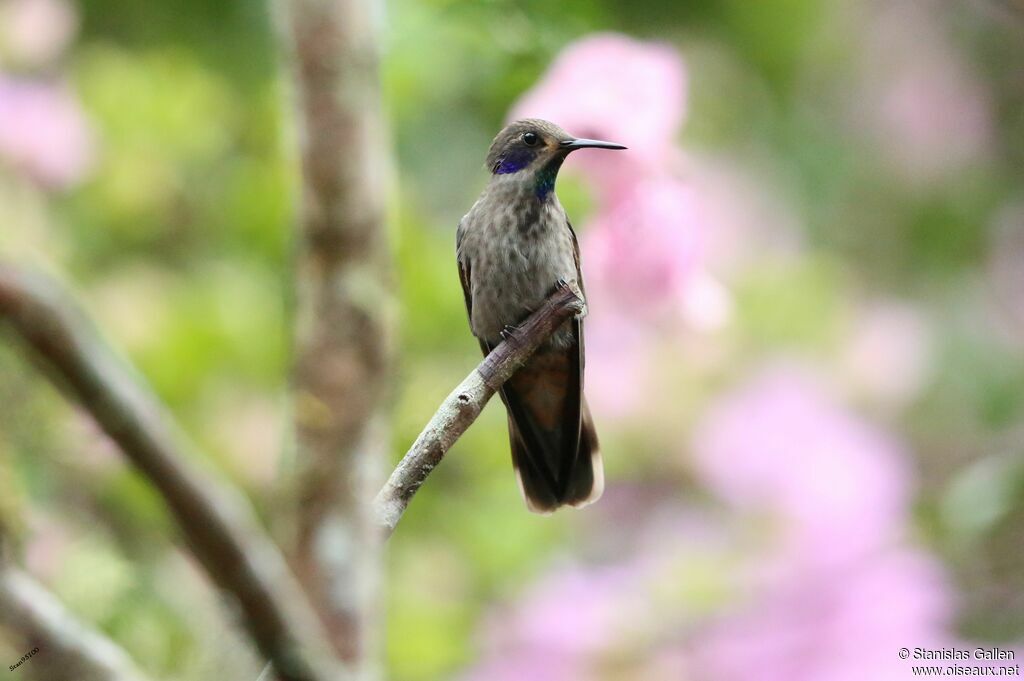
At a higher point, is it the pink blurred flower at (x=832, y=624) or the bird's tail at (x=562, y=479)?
the pink blurred flower at (x=832, y=624)

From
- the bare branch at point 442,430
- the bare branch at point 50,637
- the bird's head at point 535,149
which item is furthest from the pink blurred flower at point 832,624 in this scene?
the bare branch at point 50,637

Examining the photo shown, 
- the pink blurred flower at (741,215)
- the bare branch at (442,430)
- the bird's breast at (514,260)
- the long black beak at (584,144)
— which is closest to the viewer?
the bare branch at (442,430)

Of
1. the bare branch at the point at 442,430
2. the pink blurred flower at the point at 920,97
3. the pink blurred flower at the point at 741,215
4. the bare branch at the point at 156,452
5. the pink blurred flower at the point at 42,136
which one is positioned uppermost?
the pink blurred flower at the point at 920,97

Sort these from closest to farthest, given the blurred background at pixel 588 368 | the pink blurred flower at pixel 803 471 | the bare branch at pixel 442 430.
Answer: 1. the bare branch at pixel 442 430
2. the blurred background at pixel 588 368
3. the pink blurred flower at pixel 803 471

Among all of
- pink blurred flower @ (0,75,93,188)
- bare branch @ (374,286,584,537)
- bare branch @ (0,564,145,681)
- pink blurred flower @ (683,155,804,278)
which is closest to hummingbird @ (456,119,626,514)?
bare branch @ (374,286,584,537)

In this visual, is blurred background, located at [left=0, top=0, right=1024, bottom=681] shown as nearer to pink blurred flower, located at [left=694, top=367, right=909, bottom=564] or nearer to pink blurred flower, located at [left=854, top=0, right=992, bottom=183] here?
pink blurred flower, located at [left=694, top=367, right=909, bottom=564]

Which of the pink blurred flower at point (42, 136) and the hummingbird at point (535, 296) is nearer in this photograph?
the hummingbird at point (535, 296)

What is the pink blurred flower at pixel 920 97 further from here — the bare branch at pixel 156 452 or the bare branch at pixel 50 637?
the bare branch at pixel 156 452

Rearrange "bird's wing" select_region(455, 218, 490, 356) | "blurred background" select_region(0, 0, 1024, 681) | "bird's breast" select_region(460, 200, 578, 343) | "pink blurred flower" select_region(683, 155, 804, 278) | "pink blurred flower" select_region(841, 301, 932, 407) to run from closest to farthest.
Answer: "bird's breast" select_region(460, 200, 578, 343)
"bird's wing" select_region(455, 218, 490, 356)
"blurred background" select_region(0, 0, 1024, 681)
"pink blurred flower" select_region(841, 301, 932, 407)
"pink blurred flower" select_region(683, 155, 804, 278)
